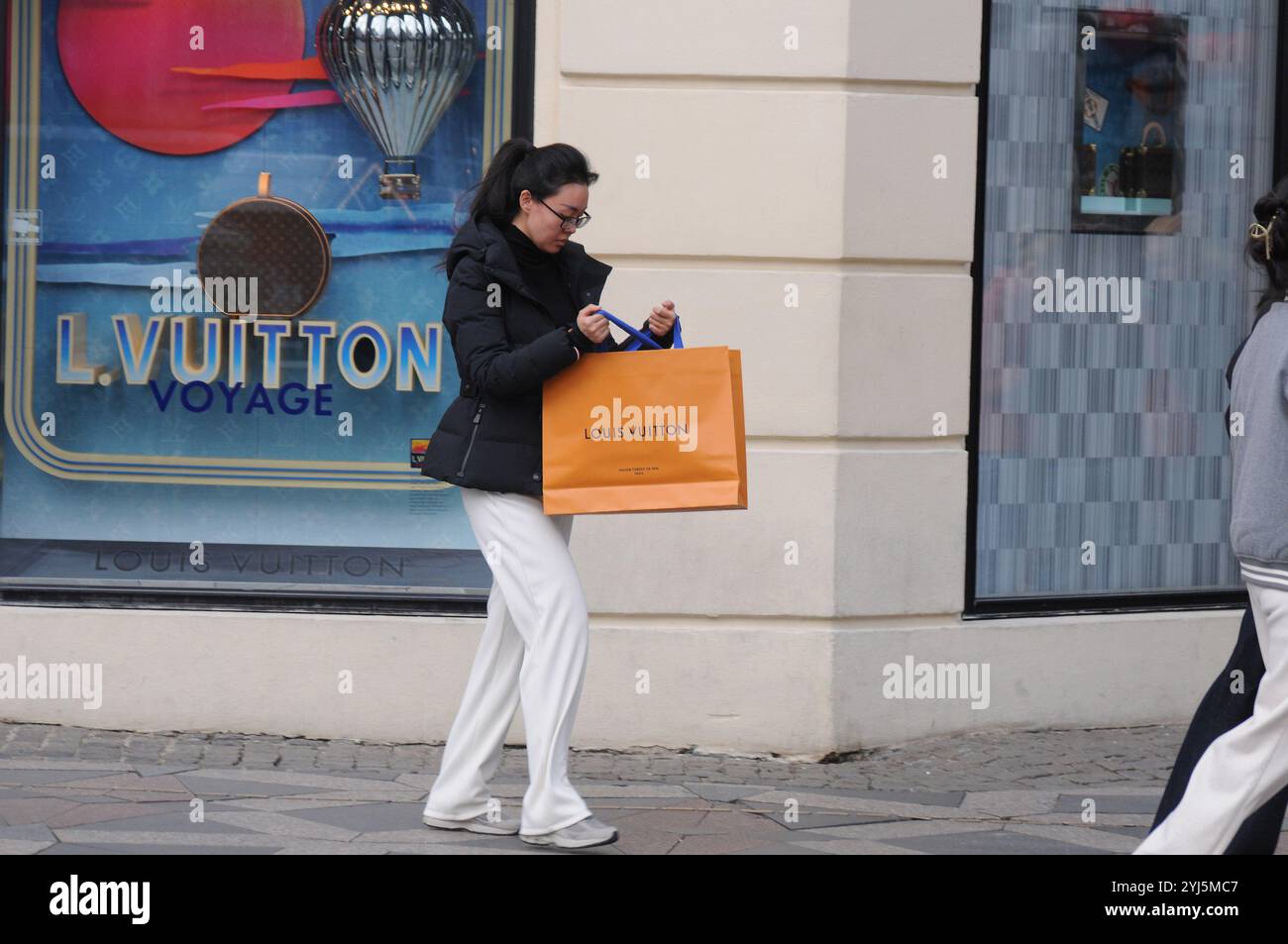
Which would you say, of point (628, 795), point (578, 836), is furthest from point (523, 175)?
point (628, 795)

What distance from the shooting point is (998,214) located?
25.2 ft

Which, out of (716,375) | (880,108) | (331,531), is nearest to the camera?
(716,375)

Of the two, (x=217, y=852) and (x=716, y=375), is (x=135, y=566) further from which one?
(x=716, y=375)

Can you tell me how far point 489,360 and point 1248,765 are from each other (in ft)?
7.62

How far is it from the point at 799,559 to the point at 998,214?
1755 mm

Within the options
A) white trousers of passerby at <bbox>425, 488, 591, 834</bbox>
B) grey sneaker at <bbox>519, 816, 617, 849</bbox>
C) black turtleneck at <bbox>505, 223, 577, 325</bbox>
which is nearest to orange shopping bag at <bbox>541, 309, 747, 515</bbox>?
white trousers of passerby at <bbox>425, 488, 591, 834</bbox>

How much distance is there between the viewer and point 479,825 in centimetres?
565

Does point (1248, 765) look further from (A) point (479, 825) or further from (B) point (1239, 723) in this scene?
(A) point (479, 825)

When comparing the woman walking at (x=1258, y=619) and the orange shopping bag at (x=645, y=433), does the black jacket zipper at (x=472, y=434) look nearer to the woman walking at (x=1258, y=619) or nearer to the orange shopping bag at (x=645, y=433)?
the orange shopping bag at (x=645, y=433)

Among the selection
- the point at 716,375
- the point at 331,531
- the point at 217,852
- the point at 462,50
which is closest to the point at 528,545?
the point at 716,375

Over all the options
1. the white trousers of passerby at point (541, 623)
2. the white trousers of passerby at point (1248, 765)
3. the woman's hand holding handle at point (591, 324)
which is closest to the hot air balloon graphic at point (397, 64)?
the white trousers of passerby at point (541, 623)

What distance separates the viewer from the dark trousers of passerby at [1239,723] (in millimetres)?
4785

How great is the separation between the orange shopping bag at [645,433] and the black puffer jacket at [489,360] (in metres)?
0.11

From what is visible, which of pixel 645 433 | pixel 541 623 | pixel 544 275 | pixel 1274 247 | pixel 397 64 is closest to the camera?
pixel 1274 247
